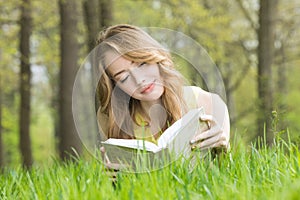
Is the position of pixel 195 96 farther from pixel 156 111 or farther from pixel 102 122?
pixel 102 122

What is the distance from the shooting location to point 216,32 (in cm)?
1531

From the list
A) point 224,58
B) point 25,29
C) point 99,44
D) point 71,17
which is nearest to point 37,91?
point 224,58

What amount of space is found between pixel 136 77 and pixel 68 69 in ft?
21.6

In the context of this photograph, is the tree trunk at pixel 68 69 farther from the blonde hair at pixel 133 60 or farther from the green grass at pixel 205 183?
the green grass at pixel 205 183

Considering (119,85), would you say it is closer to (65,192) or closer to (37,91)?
(65,192)

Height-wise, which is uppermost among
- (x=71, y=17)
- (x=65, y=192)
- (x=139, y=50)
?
(x=71, y=17)

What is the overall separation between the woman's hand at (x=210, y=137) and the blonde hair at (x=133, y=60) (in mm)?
313

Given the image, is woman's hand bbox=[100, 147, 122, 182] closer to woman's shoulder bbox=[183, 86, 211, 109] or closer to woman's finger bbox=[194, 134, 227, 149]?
woman's finger bbox=[194, 134, 227, 149]

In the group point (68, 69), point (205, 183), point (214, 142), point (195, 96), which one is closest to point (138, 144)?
point (205, 183)

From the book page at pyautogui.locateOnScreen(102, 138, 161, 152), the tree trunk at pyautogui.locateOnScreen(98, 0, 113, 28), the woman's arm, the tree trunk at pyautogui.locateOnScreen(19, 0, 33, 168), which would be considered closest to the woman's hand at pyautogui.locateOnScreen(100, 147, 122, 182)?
the book page at pyautogui.locateOnScreen(102, 138, 161, 152)

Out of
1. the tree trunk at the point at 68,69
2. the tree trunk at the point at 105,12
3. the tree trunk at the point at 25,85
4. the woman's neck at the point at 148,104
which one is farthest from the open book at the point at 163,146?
the tree trunk at the point at 25,85

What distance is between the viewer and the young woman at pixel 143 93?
2.90 meters

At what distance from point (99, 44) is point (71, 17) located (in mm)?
6369

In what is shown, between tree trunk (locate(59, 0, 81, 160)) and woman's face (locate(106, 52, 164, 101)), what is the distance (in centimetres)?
636
